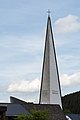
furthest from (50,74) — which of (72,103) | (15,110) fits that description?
(15,110)

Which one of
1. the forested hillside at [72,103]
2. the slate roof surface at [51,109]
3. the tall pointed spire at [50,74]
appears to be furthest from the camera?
the forested hillside at [72,103]

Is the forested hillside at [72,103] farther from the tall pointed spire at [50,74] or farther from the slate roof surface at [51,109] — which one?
the slate roof surface at [51,109]

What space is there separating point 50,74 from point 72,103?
25.1 m

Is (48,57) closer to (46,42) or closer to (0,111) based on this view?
(46,42)

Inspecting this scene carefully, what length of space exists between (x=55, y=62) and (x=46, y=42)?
581 cm

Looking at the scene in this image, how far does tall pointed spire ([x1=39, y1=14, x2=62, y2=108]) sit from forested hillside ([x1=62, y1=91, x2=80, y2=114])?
15.5 metres

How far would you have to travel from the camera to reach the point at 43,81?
122m

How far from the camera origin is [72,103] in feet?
468

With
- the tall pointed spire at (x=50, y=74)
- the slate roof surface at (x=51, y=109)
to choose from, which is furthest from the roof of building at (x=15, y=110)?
the tall pointed spire at (x=50, y=74)

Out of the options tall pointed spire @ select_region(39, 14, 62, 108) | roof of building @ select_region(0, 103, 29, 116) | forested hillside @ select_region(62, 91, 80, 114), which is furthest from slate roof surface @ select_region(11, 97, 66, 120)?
forested hillside @ select_region(62, 91, 80, 114)

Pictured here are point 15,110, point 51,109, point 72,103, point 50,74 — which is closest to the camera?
point 15,110

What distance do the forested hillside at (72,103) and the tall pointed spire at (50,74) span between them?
1545 cm

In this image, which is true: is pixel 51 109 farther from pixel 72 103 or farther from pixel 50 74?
pixel 72 103

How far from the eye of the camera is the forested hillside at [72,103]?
13788 cm
